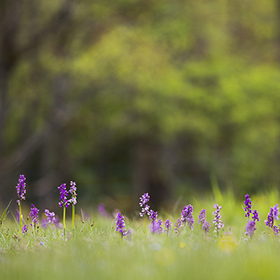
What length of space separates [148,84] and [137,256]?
9.06m

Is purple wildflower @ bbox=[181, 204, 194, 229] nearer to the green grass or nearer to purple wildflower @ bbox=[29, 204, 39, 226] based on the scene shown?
the green grass

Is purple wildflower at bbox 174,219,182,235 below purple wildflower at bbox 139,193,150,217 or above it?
below

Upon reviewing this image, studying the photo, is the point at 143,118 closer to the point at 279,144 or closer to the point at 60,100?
the point at 60,100

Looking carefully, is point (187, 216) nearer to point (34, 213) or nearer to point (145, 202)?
point (145, 202)

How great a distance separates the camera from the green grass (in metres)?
2.25

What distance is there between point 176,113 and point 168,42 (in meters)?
1.86

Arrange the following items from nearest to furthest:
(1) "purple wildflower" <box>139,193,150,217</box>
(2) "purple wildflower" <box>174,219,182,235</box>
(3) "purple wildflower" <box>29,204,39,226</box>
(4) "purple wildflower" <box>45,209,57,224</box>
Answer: (1) "purple wildflower" <box>139,193,150,217</box> < (2) "purple wildflower" <box>174,219,182,235</box> < (3) "purple wildflower" <box>29,204,39,226</box> < (4) "purple wildflower" <box>45,209,57,224</box>

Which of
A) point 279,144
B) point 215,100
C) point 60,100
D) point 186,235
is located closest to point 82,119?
point 60,100

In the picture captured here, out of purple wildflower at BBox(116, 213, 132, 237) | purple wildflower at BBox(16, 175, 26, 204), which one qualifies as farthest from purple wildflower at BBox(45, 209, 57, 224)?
purple wildflower at BBox(116, 213, 132, 237)

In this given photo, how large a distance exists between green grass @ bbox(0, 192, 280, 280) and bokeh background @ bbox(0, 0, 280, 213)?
574 cm

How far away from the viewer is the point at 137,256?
2594mm

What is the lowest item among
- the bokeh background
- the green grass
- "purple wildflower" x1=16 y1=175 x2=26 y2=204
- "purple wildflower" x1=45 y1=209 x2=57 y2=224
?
the green grass

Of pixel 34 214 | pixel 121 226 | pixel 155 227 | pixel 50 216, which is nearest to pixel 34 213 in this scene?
pixel 34 214

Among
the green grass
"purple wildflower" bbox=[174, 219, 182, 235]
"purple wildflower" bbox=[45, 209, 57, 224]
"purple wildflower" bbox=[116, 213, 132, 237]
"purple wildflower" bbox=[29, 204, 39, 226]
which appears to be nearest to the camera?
the green grass
